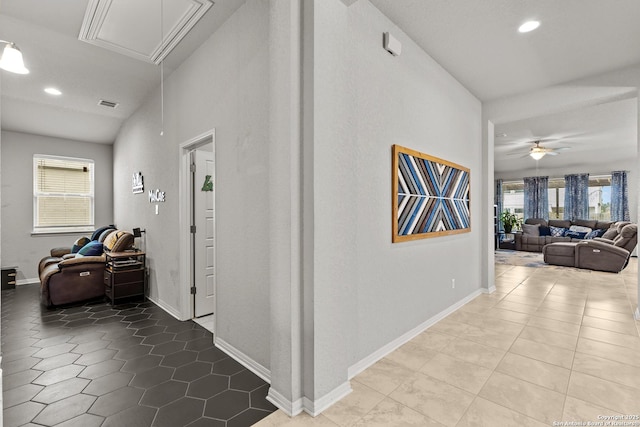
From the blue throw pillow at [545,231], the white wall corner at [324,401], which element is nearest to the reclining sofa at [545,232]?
the blue throw pillow at [545,231]

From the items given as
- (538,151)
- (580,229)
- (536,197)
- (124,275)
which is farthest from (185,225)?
(536,197)

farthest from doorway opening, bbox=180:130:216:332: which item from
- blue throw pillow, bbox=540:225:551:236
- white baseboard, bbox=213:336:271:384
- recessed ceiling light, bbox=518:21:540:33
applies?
blue throw pillow, bbox=540:225:551:236

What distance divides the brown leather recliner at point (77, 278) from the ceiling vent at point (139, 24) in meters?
2.54

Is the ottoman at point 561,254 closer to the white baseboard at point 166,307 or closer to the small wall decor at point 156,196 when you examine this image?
the white baseboard at point 166,307

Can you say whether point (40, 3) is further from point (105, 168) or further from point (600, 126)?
point (600, 126)

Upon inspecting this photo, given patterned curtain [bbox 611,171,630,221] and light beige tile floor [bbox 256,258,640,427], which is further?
patterned curtain [bbox 611,171,630,221]

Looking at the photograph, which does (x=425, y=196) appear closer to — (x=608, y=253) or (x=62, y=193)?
(x=608, y=253)

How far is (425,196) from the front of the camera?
3.10 m

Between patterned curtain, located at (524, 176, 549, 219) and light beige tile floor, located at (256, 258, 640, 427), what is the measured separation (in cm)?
769

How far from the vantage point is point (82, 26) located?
2.76m

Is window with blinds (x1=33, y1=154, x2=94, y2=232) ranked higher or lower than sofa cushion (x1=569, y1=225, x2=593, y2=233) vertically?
higher

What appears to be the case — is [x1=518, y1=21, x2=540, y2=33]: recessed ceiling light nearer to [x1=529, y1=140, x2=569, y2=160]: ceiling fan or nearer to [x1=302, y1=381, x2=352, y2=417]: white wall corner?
[x1=302, y1=381, x2=352, y2=417]: white wall corner

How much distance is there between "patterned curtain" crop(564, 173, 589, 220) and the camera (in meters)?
9.52

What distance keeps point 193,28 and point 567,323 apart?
5.10 m
